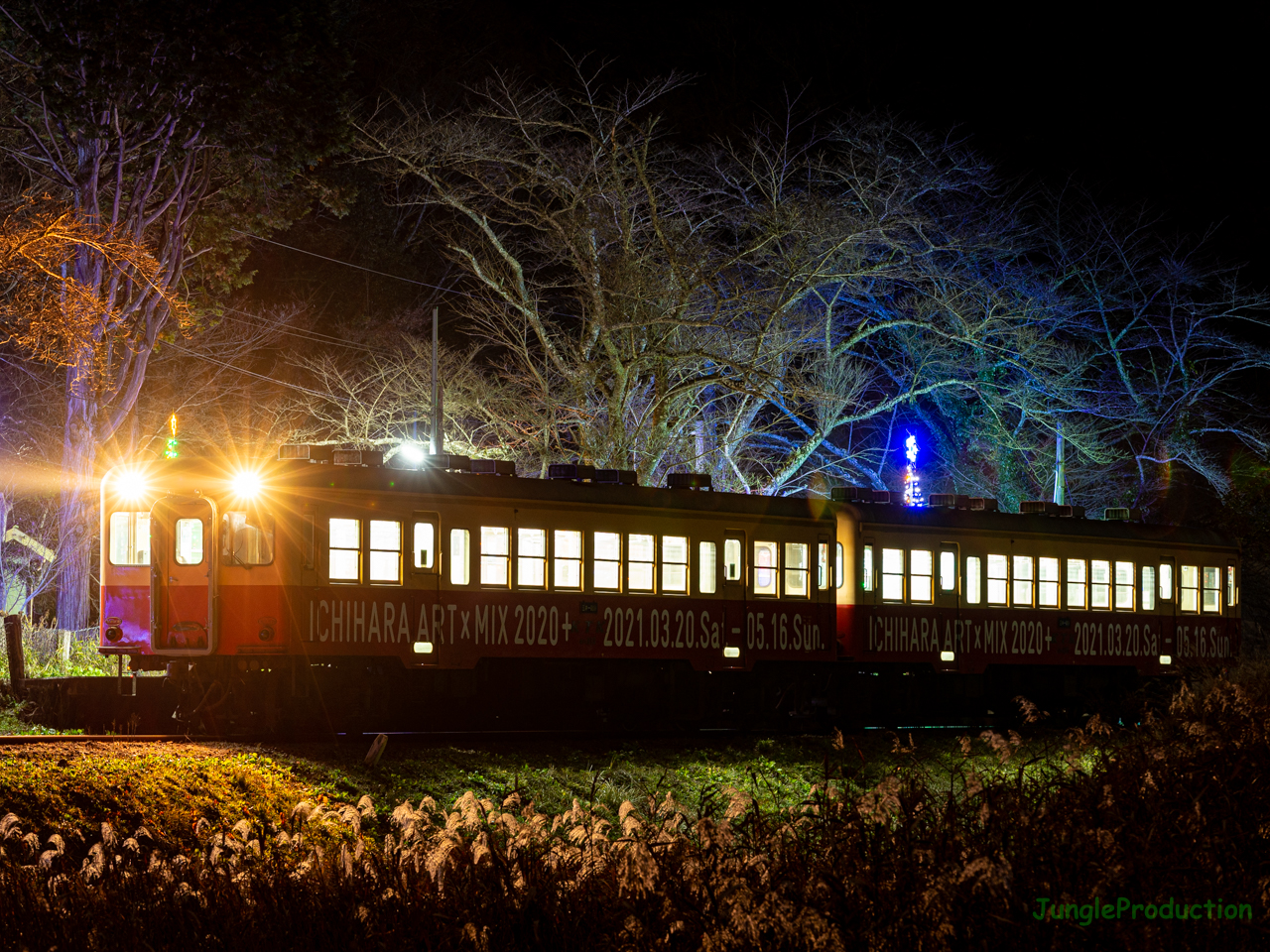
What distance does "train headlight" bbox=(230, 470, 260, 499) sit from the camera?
51.1 feet

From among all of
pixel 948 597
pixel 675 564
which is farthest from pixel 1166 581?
pixel 675 564

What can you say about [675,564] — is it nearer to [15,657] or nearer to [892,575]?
[892,575]

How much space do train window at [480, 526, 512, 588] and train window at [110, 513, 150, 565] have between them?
12.2 ft

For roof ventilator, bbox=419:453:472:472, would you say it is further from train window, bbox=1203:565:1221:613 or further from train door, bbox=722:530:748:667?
train window, bbox=1203:565:1221:613

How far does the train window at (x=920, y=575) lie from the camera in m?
20.2

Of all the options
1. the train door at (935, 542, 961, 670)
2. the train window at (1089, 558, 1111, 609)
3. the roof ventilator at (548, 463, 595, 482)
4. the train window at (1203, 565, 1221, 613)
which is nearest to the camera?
the roof ventilator at (548, 463, 595, 482)

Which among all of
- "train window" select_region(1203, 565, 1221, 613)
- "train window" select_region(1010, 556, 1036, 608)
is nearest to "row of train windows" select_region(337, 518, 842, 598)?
"train window" select_region(1010, 556, 1036, 608)

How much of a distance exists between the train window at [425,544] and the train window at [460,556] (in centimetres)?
22

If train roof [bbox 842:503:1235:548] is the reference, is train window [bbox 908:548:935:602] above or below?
below

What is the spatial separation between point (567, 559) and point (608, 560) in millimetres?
574

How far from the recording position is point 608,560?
686 inches

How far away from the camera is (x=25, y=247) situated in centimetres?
1812

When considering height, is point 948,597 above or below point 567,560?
below

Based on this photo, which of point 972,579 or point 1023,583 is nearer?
point 972,579
